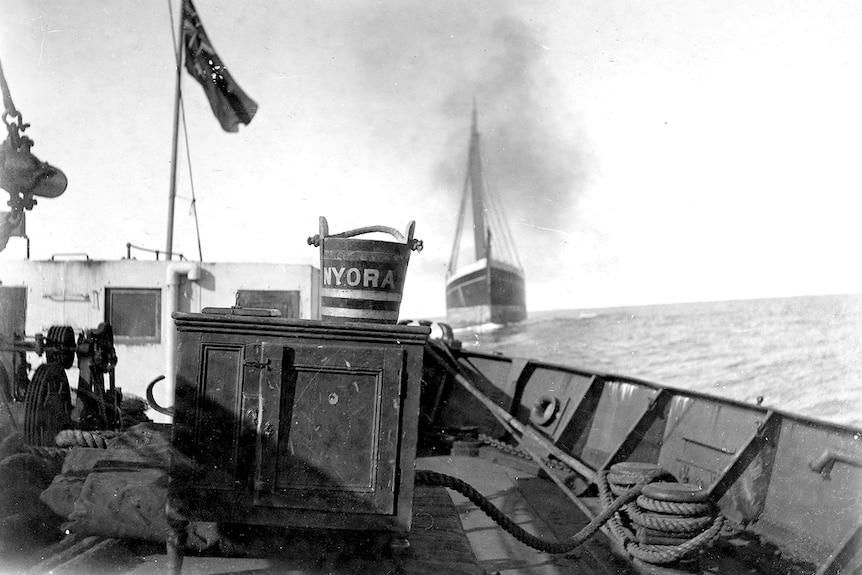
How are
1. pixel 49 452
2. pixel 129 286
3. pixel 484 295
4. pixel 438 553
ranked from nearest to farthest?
pixel 438 553
pixel 49 452
pixel 129 286
pixel 484 295

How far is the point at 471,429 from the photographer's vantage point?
796 cm

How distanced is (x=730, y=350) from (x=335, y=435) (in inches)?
1836

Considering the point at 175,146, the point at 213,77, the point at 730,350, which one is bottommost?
the point at 730,350

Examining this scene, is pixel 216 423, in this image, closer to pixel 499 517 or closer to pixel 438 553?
pixel 438 553

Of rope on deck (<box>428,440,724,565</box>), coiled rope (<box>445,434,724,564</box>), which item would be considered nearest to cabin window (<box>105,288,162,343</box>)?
rope on deck (<box>428,440,724,565</box>)

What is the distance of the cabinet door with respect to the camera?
10.3 ft

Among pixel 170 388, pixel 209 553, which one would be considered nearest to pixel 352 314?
pixel 209 553

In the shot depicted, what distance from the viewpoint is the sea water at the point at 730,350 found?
29.5 meters

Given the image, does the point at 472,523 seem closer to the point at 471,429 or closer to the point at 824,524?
the point at 824,524

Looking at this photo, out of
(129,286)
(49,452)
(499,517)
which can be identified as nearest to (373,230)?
(499,517)

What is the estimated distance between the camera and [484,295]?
130 feet

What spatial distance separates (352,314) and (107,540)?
75.0 inches

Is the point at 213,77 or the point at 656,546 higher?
the point at 213,77

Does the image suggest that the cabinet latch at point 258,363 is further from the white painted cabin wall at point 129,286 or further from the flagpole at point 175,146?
the flagpole at point 175,146
